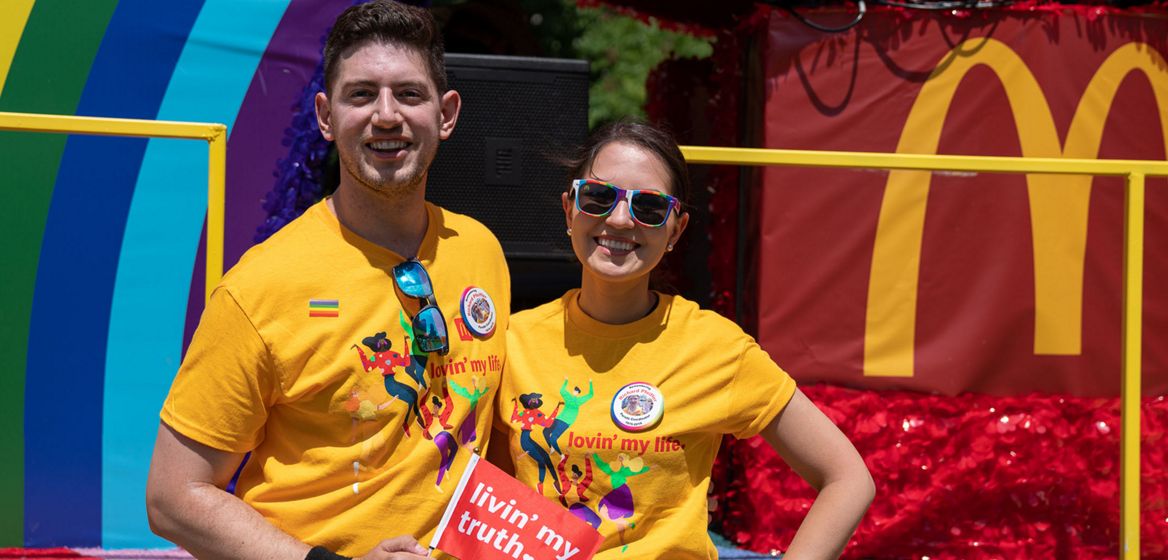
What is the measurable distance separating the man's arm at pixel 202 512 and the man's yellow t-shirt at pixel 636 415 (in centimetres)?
43

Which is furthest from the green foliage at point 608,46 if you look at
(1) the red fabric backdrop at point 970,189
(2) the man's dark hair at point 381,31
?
(2) the man's dark hair at point 381,31

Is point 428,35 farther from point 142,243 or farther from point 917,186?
point 917,186

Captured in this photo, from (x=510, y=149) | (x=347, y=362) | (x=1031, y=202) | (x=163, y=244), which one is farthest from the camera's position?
(x=1031, y=202)

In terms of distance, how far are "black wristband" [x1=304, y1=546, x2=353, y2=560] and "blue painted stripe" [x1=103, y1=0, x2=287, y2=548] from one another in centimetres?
215

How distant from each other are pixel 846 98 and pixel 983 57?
505 millimetres

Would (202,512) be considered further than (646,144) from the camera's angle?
No

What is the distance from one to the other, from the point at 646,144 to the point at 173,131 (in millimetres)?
1265

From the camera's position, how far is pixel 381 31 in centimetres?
207

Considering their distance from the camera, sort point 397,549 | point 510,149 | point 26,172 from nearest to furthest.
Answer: point 397,549
point 510,149
point 26,172

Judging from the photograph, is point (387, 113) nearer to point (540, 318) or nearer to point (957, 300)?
point (540, 318)

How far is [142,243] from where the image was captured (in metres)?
3.90

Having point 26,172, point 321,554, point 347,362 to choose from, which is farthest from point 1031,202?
point 26,172

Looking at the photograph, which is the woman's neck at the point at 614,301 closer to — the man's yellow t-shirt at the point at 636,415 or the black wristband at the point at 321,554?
the man's yellow t-shirt at the point at 636,415

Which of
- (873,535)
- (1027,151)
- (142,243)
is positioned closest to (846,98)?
(1027,151)
